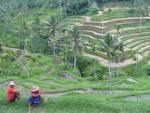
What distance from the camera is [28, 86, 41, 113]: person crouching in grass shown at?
72.0ft

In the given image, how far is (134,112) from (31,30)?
83.5m

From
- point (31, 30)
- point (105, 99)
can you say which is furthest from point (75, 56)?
point (105, 99)

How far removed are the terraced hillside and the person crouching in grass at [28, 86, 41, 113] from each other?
56.6 m

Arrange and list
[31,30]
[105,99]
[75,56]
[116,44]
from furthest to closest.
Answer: [31,30] → [75,56] → [116,44] → [105,99]

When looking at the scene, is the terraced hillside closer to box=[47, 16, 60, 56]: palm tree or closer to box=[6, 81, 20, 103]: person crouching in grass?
box=[47, 16, 60, 56]: palm tree

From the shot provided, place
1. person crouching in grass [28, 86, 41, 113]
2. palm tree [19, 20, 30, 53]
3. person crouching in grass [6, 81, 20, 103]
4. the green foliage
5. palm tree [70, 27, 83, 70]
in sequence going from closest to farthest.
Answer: person crouching in grass [28, 86, 41, 113], person crouching in grass [6, 81, 20, 103], palm tree [70, 27, 83, 70], palm tree [19, 20, 30, 53], the green foliage

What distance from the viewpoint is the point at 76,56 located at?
3150 inches

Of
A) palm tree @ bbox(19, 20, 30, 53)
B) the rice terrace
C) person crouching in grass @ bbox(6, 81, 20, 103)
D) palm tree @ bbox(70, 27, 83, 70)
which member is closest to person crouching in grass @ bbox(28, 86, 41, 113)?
the rice terrace

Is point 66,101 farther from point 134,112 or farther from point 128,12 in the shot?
point 128,12

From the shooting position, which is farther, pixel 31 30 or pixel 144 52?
pixel 31 30

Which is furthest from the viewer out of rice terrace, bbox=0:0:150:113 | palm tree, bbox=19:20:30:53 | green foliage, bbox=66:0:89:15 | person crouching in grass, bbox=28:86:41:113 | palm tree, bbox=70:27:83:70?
green foliage, bbox=66:0:89:15

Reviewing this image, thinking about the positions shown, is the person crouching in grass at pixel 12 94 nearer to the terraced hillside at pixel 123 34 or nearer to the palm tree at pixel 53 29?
the terraced hillside at pixel 123 34

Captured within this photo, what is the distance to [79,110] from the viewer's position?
22.6m

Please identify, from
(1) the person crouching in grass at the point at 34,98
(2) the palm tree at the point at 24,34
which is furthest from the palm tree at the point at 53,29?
(1) the person crouching in grass at the point at 34,98
